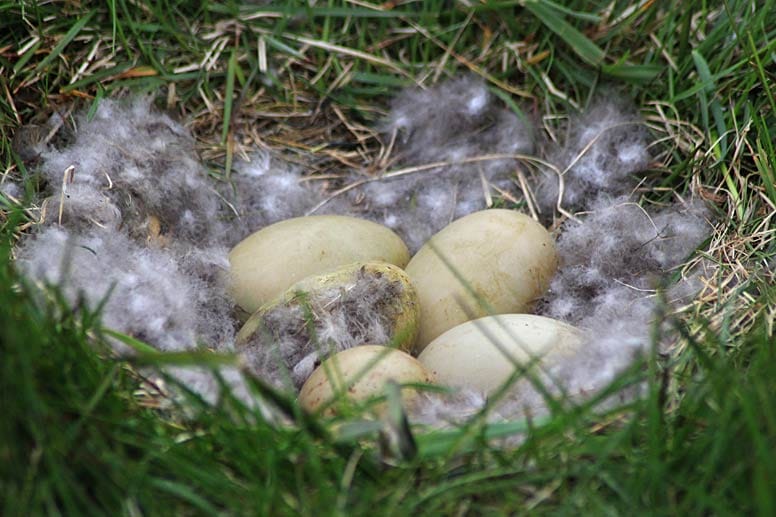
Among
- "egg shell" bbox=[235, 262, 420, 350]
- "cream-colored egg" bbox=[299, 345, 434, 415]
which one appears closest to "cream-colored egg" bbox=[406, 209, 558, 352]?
"egg shell" bbox=[235, 262, 420, 350]

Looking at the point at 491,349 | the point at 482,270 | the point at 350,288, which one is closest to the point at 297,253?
the point at 350,288

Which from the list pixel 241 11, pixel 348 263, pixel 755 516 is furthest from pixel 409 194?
pixel 755 516

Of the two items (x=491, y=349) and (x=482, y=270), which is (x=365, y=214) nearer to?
(x=482, y=270)

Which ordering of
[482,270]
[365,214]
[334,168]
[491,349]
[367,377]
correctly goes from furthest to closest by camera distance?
[334,168], [365,214], [482,270], [491,349], [367,377]

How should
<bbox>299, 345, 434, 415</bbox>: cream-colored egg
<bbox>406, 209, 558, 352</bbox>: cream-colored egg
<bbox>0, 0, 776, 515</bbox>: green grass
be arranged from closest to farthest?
1. <bbox>0, 0, 776, 515</bbox>: green grass
2. <bbox>299, 345, 434, 415</bbox>: cream-colored egg
3. <bbox>406, 209, 558, 352</bbox>: cream-colored egg

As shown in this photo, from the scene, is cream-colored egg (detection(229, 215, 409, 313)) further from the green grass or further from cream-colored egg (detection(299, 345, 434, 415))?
the green grass
